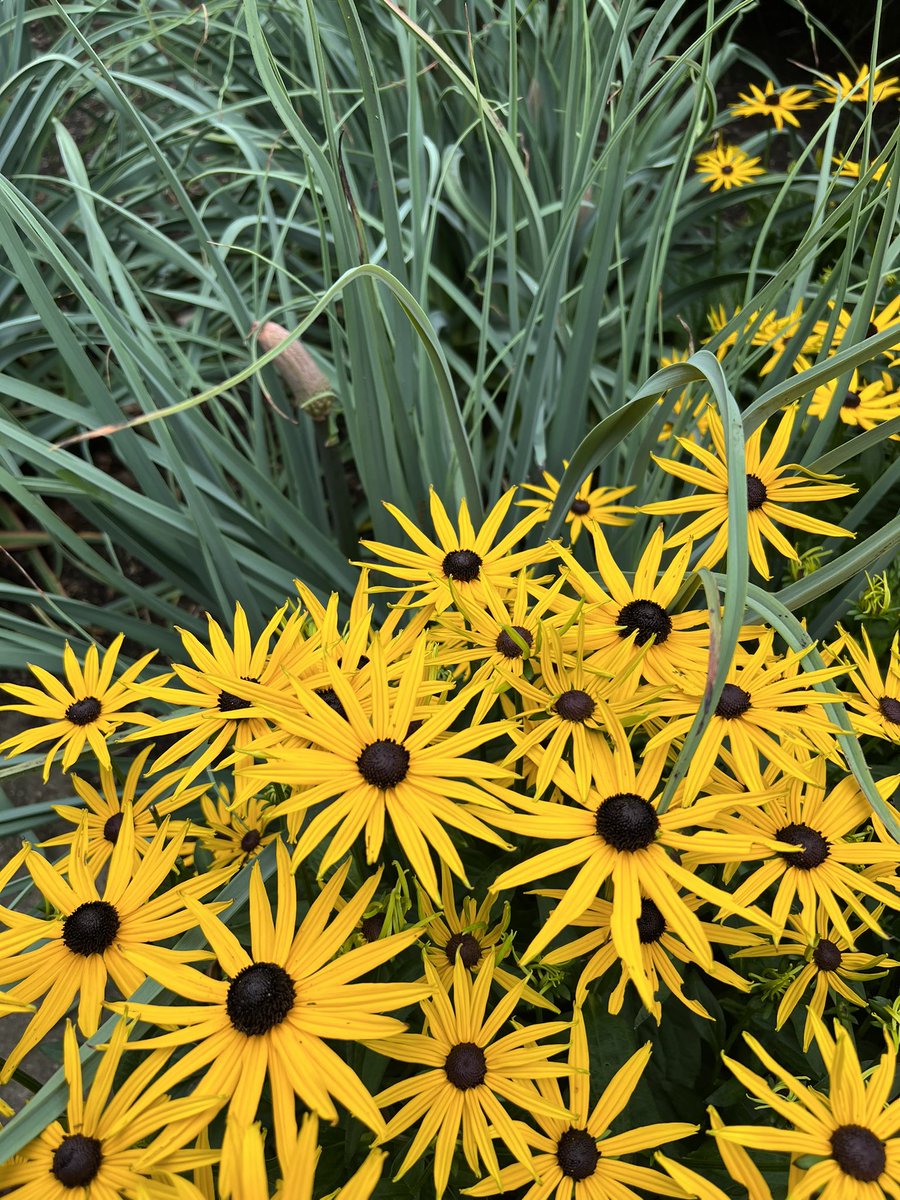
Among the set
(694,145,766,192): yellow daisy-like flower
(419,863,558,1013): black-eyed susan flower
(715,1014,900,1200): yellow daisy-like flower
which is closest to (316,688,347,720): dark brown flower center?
(419,863,558,1013): black-eyed susan flower

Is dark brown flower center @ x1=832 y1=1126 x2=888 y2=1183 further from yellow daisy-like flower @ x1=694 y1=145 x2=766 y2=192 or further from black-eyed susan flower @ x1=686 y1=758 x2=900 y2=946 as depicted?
yellow daisy-like flower @ x1=694 y1=145 x2=766 y2=192

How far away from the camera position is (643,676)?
2.32 ft

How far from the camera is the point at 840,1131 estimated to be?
1.67 feet

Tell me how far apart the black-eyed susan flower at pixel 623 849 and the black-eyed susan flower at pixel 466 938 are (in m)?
0.08

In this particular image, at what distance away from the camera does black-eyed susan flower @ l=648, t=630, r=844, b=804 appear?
0.61 m

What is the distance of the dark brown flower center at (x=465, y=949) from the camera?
653 mm

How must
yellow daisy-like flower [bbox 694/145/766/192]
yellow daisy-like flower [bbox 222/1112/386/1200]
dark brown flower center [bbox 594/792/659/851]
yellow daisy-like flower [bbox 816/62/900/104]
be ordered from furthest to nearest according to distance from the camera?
1. yellow daisy-like flower [bbox 694/145/766/192]
2. yellow daisy-like flower [bbox 816/62/900/104]
3. dark brown flower center [bbox 594/792/659/851]
4. yellow daisy-like flower [bbox 222/1112/386/1200]

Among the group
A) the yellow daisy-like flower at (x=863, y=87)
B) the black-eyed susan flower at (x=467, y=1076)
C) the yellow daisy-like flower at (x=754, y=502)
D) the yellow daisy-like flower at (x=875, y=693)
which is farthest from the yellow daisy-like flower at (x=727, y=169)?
the black-eyed susan flower at (x=467, y=1076)

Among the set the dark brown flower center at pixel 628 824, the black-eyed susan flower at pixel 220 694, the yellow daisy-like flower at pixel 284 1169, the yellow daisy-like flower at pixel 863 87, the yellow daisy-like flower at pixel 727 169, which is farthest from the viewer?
the yellow daisy-like flower at pixel 727 169

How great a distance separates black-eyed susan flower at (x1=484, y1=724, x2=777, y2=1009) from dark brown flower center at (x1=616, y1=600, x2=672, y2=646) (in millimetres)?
123

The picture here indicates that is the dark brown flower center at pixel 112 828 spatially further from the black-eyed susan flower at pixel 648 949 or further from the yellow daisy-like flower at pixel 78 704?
the black-eyed susan flower at pixel 648 949

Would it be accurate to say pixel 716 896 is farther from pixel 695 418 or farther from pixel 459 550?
pixel 695 418

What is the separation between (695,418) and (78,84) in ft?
4.91

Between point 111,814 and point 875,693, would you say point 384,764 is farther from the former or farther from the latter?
point 875,693
